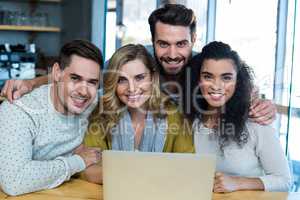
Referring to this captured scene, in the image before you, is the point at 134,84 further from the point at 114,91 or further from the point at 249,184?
the point at 249,184

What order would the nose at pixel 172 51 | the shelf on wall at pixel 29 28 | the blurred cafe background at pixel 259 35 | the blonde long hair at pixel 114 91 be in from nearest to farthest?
the blonde long hair at pixel 114 91 → the nose at pixel 172 51 → the blurred cafe background at pixel 259 35 → the shelf on wall at pixel 29 28

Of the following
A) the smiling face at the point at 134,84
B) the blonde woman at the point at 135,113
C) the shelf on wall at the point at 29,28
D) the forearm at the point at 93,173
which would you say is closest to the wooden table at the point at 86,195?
the forearm at the point at 93,173

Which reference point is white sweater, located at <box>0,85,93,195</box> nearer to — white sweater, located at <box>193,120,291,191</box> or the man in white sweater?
the man in white sweater

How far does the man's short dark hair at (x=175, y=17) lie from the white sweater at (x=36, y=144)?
0.55m

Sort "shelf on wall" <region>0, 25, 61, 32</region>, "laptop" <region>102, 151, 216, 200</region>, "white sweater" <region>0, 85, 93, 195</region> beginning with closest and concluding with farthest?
"laptop" <region>102, 151, 216, 200</region>, "white sweater" <region>0, 85, 93, 195</region>, "shelf on wall" <region>0, 25, 61, 32</region>

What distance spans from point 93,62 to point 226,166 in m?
0.64

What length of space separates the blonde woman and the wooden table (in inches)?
8.4

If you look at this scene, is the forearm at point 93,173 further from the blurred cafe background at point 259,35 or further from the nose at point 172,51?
the blurred cafe background at point 259,35

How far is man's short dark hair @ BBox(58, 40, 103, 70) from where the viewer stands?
4.99 feet

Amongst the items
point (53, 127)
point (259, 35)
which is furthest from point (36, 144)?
point (259, 35)

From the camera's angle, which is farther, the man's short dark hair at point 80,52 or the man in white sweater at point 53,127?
the man's short dark hair at point 80,52

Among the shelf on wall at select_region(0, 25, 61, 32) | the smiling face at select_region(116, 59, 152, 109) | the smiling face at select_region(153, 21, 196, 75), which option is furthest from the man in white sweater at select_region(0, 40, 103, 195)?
the shelf on wall at select_region(0, 25, 61, 32)

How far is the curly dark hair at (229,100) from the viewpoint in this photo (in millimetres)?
1632

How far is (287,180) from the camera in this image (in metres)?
1.51
